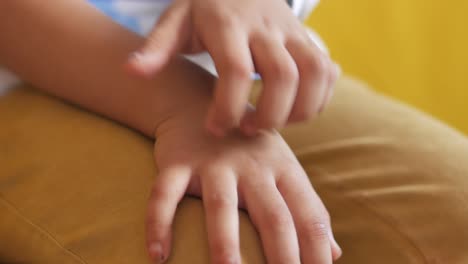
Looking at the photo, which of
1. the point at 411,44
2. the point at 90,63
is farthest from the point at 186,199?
the point at 411,44

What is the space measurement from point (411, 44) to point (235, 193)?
2.05 ft

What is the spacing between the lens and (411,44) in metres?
0.91

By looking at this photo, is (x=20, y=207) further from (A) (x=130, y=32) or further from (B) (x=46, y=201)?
(A) (x=130, y=32)

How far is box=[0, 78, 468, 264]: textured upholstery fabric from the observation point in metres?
0.36

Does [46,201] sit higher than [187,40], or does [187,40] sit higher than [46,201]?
[187,40]

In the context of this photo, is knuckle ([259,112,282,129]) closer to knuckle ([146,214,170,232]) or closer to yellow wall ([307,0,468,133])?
knuckle ([146,214,170,232])

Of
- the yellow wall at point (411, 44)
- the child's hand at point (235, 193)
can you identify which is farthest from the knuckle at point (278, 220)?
the yellow wall at point (411, 44)

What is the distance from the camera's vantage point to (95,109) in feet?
1.44

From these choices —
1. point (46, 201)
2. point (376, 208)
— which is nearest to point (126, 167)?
point (46, 201)

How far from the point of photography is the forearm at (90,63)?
427 millimetres

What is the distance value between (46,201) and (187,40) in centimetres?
13

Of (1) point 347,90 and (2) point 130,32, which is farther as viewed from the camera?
(1) point 347,90

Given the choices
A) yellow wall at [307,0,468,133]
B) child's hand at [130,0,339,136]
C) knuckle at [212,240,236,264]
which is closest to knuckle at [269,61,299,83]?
child's hand at [130,0,339,136]

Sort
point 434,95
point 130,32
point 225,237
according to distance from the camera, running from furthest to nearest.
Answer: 1. point 434,95
2. point 130,32
3. point 225,237
